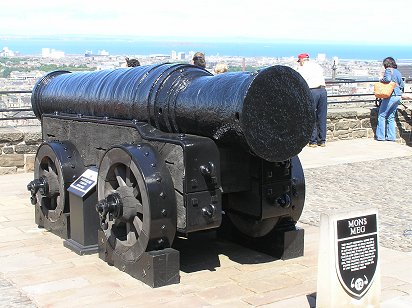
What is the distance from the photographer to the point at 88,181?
19.3 ft

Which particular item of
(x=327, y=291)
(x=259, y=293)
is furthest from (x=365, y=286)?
(x=259, y=293)

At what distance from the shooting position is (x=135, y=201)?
200 inches

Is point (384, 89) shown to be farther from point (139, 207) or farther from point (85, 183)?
point (139, 207)

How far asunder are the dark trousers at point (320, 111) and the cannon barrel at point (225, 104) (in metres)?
6.84

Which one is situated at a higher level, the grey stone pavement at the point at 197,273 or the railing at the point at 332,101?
the railing at the point at 332,101

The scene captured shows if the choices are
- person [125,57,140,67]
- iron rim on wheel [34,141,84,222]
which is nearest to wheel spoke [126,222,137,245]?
iron rim on wheel [34,141,84,222]

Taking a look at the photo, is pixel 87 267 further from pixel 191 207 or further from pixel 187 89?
pixel 187 89

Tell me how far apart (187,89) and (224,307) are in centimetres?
165

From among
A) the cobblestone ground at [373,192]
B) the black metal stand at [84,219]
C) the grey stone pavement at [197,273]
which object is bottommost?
the cobblestone ground at [373,192]

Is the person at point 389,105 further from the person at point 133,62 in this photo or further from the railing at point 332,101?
the person at point 133,62

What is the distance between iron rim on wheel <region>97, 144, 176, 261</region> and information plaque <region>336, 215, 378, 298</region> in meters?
1.33

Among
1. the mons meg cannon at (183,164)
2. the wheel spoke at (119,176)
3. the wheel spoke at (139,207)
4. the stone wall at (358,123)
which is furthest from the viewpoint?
the stone wall at (358,123)

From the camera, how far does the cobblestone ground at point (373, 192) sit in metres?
6.80

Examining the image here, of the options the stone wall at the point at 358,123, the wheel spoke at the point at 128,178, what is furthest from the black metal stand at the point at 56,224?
the stone wall at the point at 358,123
